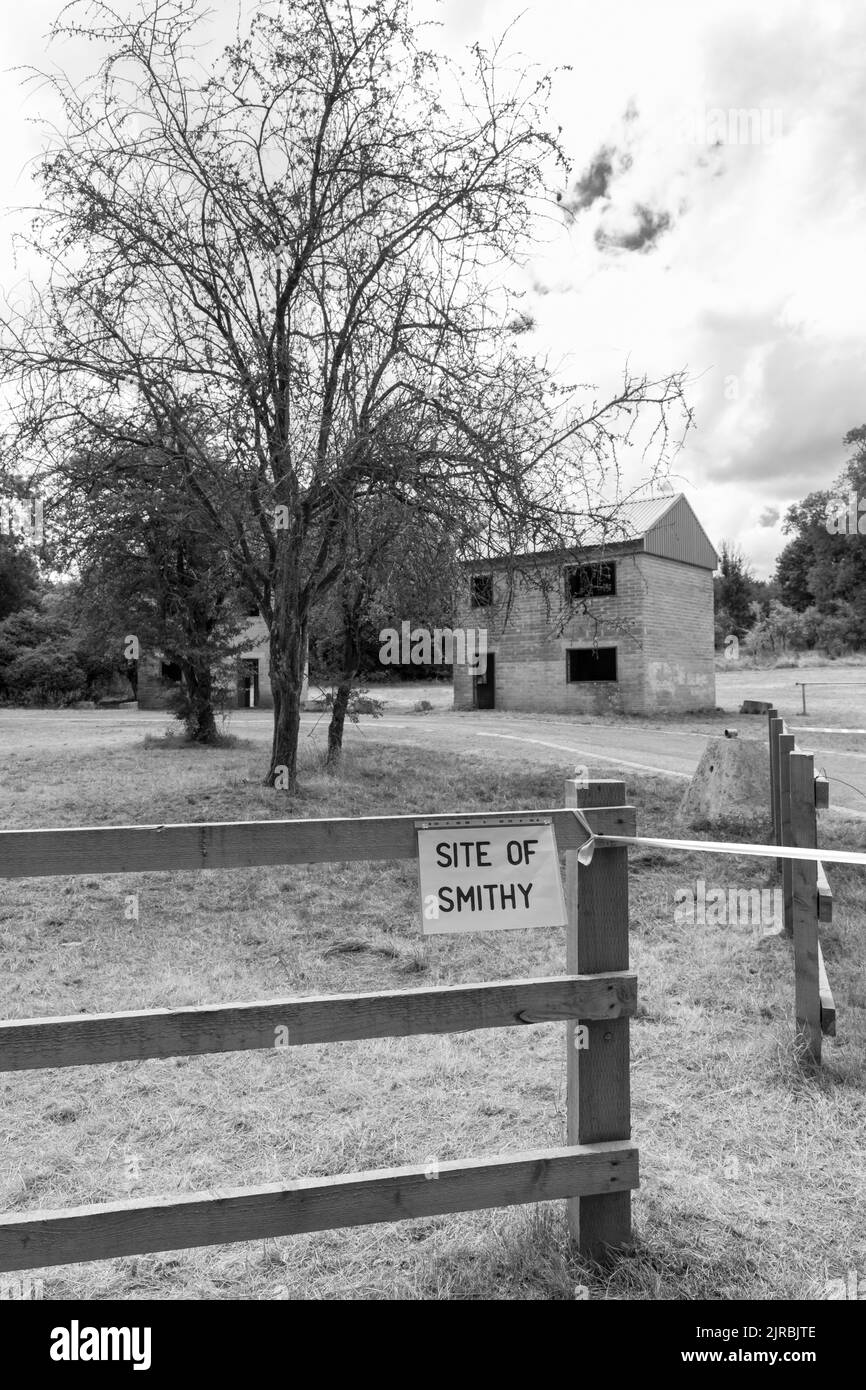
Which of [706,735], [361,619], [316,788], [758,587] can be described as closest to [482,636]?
[706,735]

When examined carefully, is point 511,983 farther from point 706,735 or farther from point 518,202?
point 706,735

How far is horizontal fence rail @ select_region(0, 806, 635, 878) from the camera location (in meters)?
2.71

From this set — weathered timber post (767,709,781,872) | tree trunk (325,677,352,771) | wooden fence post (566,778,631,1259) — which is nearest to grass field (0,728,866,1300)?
wooden fence post (566,778,631,1259)

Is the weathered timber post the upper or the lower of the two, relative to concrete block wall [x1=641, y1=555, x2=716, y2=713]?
lower

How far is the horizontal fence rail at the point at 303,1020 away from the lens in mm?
2547

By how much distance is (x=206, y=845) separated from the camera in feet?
9.18

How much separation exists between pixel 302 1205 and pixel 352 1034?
45 centimetres

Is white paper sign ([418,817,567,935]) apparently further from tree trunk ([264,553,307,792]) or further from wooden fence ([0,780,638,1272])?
tree trunk ([264,553,307,792])

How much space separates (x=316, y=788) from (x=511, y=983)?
935 cm

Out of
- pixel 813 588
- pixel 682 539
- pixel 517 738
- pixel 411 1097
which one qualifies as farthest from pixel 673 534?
pixel 813 588

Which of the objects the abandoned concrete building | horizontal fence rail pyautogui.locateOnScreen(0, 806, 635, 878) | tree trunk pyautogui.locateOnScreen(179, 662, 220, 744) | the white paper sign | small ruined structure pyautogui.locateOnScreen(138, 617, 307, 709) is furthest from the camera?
small ruined structure pyautogui.locateOnScreen(138, 617, 307, 709)

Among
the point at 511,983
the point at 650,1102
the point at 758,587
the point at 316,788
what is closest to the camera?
the point at 511,983

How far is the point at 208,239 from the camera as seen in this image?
405 inches
